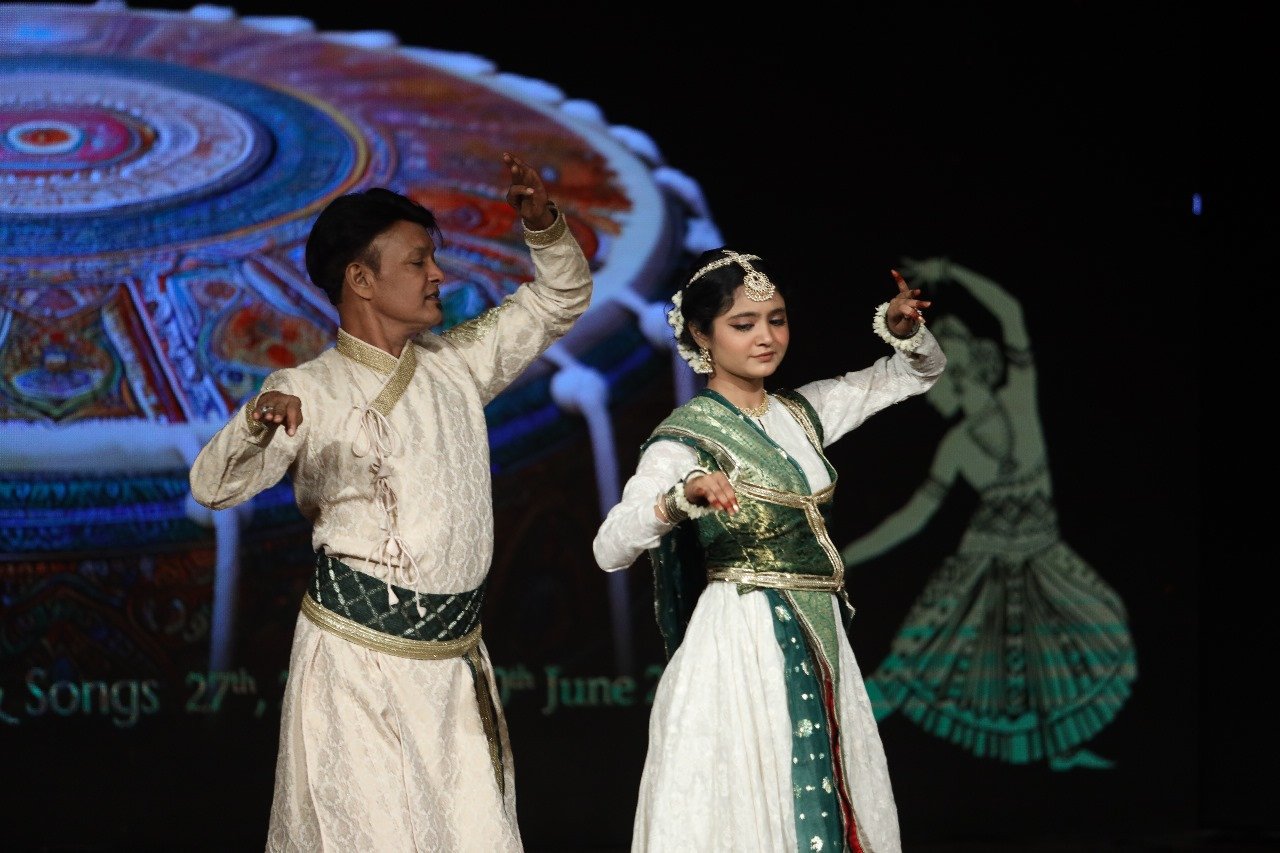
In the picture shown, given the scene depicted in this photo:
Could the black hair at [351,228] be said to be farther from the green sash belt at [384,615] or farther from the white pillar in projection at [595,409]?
the white pillar in projection at [595,409]

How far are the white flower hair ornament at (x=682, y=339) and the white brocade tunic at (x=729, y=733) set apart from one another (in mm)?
161

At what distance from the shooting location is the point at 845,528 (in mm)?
4891

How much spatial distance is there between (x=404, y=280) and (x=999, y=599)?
237 cm

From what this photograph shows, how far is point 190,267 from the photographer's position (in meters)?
4.51

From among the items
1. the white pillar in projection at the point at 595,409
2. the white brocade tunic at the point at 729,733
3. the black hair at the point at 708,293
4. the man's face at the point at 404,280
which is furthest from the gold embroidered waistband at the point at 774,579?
the white pillar in projection at the point at 595,409

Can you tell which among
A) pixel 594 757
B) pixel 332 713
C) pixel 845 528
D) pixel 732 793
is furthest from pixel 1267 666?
pixel 332 713

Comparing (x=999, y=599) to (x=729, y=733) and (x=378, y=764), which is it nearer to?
(x=729, y=733)

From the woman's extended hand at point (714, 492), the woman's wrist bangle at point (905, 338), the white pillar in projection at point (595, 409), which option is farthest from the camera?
the white pillar in projection at point (595, 409)

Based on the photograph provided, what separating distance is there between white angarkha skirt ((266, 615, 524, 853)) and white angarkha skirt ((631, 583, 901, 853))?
0.29 m

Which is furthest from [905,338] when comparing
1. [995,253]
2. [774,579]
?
[995,253]

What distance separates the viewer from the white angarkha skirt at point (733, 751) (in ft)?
9.75

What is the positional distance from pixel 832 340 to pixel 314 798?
2.30 meters

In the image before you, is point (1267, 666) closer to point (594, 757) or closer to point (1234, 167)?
point (1234, 167)

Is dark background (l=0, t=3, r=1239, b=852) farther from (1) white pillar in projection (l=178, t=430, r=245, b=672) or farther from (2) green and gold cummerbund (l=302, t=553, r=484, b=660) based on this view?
(2) green and gold cummerbund (l=302, t=553, r=484, b=660)
